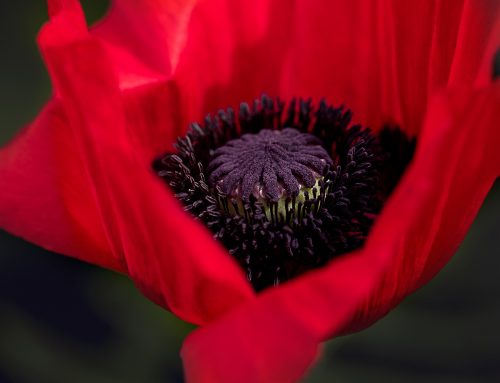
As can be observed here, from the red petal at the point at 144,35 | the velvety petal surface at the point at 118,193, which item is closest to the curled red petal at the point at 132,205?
the velvety petal surface at the point at 118,193

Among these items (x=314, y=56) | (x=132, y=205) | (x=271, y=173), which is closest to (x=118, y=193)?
(x=132, y=205)

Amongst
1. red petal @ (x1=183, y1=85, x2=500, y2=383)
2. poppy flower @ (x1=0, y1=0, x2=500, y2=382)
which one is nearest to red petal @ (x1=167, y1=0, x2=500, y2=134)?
A: poppy flower @ (x1=0, y1=0, x2=500, y2=382)

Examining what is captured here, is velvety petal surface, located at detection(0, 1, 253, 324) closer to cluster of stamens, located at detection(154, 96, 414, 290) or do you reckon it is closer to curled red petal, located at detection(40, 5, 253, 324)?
curled red petal, located at detection(40, 5, 253, 324)

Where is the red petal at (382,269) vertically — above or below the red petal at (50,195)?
above

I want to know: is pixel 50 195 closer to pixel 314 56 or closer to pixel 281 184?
pixel 281 184

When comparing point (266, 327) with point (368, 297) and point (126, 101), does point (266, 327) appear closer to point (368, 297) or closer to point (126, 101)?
point (368, 297)

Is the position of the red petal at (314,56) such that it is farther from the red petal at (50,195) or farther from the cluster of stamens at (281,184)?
the red petal at (50,195)
